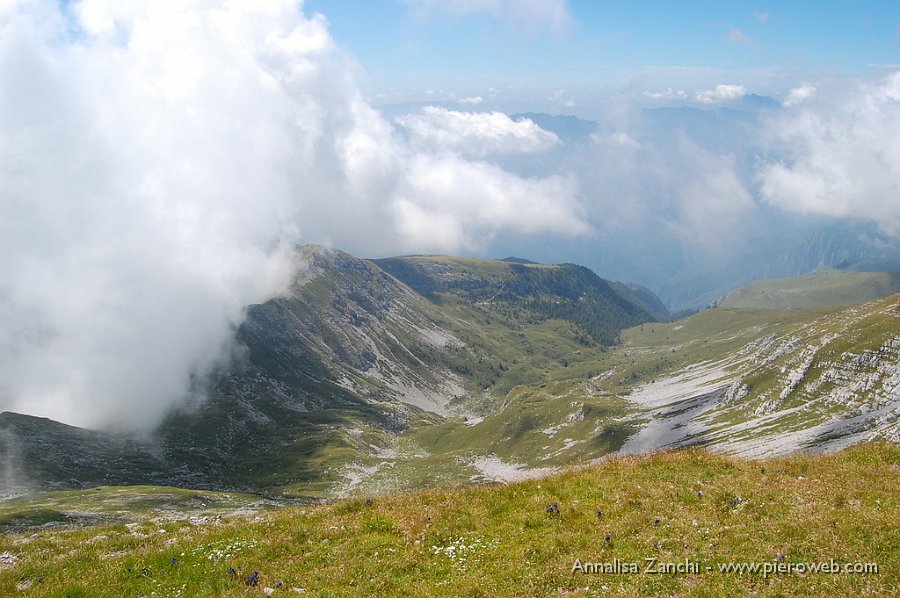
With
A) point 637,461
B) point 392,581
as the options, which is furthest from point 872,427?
point 392,581

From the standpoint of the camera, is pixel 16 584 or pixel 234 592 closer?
pixel 234 592

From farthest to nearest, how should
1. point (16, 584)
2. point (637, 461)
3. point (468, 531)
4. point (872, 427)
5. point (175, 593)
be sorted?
point (872, 427) < point (637, 461) < point (468, 531) < point (16, 584) < point (175, 593)

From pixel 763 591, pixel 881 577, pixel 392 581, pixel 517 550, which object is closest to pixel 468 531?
pixel 517 550

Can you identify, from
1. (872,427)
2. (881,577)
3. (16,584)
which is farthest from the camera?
(872,427)

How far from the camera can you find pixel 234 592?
720 inches

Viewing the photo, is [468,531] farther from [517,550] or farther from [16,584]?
[16,584]

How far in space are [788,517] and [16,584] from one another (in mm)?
29153

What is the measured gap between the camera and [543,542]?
781 inches

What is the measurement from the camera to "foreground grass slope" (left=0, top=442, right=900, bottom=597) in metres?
17.0

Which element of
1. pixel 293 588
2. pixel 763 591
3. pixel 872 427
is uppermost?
pixel 293 588

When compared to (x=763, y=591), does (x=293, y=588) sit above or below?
above

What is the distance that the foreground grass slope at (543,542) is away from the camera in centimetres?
1705

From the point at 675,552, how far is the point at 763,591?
314 centimetres

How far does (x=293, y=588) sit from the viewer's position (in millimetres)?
18328
